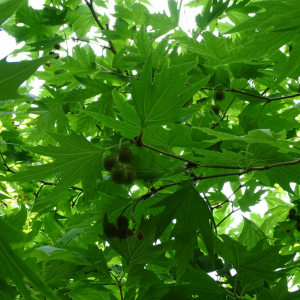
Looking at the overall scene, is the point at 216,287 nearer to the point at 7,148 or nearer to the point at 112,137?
the point at 112,137

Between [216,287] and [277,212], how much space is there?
54.2 inches

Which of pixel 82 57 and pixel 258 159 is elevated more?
pixel 82 57

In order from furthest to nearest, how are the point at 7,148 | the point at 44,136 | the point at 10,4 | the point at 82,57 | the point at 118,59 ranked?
the point at 7,148, the point at 44,136, the point at 82,57, the point at 118,59, the point at 10,4

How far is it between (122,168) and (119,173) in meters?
0.03

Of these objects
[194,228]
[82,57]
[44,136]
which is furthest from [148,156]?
[44,136]

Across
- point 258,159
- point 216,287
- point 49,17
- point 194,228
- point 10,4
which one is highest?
point 49,17

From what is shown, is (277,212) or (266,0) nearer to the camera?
(266,0)

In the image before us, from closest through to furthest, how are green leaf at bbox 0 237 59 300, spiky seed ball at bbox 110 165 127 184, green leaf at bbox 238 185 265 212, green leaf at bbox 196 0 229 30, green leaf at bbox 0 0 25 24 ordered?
green leaf at bbox 0 237 59 300
green leaf at bbox 0 0 25 24
spiky seed ball at bbox 110 165 127 184
green leaf at bbox 196 0 229 30
green leaf at bbox 238 185 265 212

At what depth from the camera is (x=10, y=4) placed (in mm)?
899

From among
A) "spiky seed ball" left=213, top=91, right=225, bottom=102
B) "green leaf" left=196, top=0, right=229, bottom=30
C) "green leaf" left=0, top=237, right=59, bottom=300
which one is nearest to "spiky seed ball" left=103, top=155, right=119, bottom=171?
"green leaf" left=0, top=237, right=59, bottom=300

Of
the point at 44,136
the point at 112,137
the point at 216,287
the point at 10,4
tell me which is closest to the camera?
the point at 10,4

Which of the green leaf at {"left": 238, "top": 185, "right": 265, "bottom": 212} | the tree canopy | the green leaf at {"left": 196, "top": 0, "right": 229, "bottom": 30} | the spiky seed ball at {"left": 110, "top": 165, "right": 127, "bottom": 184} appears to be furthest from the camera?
the green leaf at {"left": 238, "top": 185, "right": 265, "bottom": 212}

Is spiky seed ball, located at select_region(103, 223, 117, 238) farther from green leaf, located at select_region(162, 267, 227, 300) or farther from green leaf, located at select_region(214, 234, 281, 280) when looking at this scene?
green leaf, located at select_region(214, 234, 281, 280)

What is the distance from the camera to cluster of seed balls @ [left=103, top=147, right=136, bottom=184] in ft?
5.03
